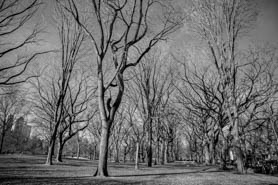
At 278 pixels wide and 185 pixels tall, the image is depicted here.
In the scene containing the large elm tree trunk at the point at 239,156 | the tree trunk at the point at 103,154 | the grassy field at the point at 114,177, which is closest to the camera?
the grassy field at the point at 114,177

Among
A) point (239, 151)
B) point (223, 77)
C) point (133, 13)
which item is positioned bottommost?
point (239, 151)

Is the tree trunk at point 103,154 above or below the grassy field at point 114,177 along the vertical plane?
above

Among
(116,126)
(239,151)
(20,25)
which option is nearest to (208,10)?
(239,151)

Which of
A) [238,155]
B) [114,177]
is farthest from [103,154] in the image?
[238,155]

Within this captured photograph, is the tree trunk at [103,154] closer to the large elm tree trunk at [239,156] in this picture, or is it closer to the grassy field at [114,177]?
the grassy field at [114,177]

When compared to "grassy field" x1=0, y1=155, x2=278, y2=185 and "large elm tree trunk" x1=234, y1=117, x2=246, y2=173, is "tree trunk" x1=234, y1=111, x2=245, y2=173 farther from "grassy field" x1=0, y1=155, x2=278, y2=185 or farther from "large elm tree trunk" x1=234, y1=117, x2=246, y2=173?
"grassy field" x1=0, y1=155, x2=278, y2=185

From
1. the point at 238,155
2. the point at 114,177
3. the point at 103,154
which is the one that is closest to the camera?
the point at 114,177

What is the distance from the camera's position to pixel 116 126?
42000mm

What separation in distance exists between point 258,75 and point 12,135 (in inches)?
2200

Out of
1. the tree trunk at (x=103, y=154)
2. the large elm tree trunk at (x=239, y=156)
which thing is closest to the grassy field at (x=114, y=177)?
the tree trunk at (x=103, y=154)

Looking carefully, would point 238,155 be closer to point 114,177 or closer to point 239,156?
point 239,156

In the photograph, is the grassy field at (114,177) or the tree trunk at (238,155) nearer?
the grassy field at (114,177)

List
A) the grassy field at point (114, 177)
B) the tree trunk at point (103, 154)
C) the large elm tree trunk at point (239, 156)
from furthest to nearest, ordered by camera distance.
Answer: the large elm tree trunk at point (239, 156), the tree trunk at point (103, 154), the grassy field at point (114, 177)

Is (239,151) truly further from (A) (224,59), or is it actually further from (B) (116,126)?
(B) (116,126)
